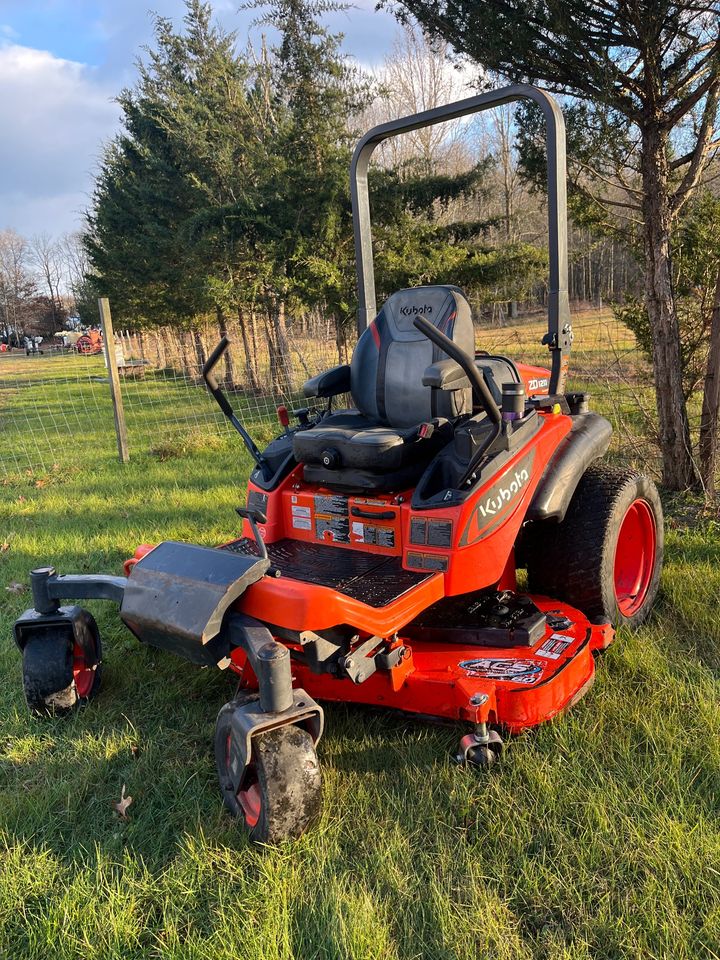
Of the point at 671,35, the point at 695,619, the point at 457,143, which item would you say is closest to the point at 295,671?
the point at 695,619

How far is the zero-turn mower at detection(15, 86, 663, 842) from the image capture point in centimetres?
216

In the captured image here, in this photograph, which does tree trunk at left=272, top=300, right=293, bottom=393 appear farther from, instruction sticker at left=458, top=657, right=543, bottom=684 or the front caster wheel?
the front caster wheel

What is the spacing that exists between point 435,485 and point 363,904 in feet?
4.85

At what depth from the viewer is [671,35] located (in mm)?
4332

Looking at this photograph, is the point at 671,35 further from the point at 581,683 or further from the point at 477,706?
the point at 477,706

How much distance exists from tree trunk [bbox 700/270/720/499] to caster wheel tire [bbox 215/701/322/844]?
3.46 meters

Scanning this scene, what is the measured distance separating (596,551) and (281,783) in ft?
5.49

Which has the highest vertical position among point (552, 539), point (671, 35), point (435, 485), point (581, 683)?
point (671, 35)

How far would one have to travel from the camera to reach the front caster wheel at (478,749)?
2289 millimetres

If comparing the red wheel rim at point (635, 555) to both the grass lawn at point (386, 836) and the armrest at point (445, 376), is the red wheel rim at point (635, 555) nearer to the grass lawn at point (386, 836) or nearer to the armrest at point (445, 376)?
the grass lawn at point (386, 836)

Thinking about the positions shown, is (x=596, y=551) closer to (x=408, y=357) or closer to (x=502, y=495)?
(x=502, y=495)

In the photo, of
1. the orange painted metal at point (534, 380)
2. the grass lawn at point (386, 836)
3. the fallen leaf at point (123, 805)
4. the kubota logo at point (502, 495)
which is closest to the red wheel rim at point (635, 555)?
the grass lawn at point (386, 836)

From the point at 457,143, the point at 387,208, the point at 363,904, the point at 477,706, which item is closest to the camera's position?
the point at 363,904

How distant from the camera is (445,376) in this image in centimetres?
283
